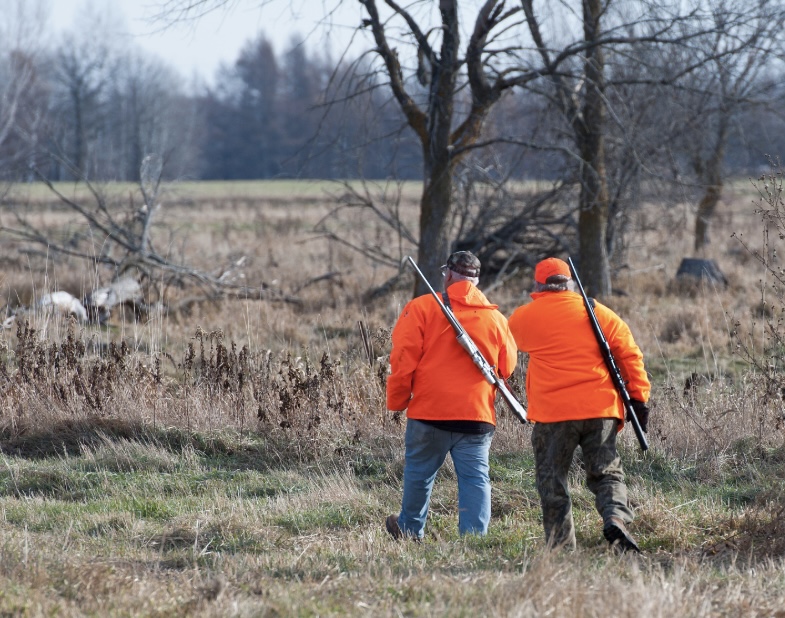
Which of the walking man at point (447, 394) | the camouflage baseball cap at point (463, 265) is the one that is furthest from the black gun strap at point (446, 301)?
the camouflage baseball cap at point (463, 265)

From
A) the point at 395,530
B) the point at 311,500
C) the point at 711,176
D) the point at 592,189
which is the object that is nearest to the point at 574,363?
the point at 395,530

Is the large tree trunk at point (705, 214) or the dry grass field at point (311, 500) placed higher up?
the large tree trunk at point (705, 214)

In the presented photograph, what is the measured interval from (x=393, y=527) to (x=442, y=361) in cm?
101

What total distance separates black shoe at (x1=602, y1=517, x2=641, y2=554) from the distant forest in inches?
236

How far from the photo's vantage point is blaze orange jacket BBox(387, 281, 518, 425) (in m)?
5.19

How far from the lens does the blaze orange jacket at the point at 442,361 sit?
5.19 m

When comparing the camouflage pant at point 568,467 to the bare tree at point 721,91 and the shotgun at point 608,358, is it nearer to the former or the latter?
the shotgun at point 608,358

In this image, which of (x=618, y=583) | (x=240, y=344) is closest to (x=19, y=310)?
(x=240, y=344)

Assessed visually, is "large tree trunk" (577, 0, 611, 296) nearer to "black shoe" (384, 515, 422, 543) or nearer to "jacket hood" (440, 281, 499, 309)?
"jacket hood" (440, 281, 499, 309)

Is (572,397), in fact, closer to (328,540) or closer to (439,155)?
(328,540)

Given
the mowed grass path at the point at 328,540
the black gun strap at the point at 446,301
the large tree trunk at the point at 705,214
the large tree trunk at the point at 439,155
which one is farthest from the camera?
the large tree trunk at the point at 705,214

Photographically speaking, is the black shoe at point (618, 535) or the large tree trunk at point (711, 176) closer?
the black shoe at point (618, 535)

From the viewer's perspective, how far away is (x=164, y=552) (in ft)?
16.7

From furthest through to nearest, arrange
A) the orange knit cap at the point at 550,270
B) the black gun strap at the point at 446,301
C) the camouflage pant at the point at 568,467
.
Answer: the black gun strap at the point at 446,301
the orange knit cap at the point at 550,270
the camouflage pant at the point at 568,467
